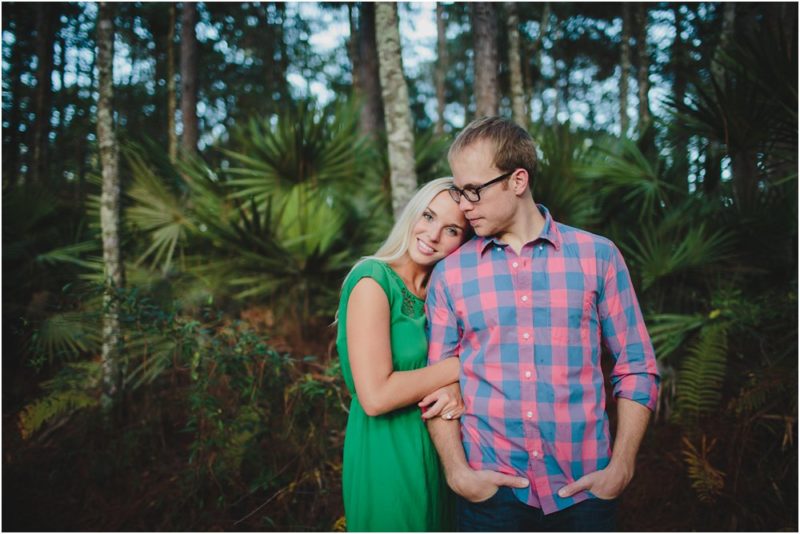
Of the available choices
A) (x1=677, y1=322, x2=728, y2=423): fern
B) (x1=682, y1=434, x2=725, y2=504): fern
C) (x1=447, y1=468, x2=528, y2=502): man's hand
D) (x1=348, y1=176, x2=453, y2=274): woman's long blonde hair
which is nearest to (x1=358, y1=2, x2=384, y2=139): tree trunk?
(x1=677, y1=322, x2=728, y2=423): fern

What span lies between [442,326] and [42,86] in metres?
14.5

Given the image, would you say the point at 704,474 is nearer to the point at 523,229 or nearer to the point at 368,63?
the point at 523,229

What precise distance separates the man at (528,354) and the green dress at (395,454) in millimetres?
128

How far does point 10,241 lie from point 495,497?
639 centimetres

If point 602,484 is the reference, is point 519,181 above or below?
above

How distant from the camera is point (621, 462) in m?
1.74

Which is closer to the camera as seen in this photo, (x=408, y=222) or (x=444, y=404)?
(x=444, y=404)

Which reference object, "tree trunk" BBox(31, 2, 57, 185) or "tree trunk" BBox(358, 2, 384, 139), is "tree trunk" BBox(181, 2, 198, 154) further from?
"tree trunk" BBox(31, 2, 57, 185)

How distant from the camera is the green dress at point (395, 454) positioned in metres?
1.98

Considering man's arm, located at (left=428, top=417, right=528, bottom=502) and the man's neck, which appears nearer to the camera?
man's arm, located at (left=428, top=417, right=528, bottom=502)

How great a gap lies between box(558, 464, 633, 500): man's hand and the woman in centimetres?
44

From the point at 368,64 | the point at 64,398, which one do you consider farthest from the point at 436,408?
the point at 368,64

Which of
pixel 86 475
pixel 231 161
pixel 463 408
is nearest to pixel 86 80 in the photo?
pixel 231 161

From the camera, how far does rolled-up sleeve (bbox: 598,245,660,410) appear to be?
1815 millimetres
